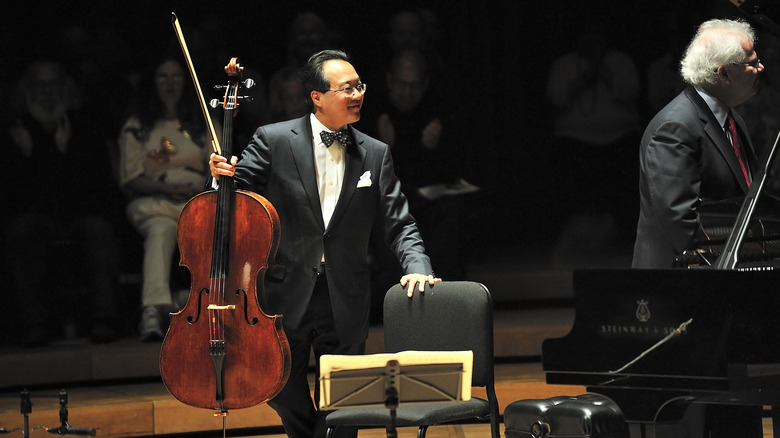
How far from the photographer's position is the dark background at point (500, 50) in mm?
5875

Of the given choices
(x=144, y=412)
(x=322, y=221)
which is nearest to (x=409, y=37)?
(x=144, y=412)

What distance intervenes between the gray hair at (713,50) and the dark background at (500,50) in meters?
2.92

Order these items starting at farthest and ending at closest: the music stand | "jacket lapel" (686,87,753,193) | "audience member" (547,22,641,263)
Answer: "audience member" (547,22,641,263)
"jacket lapel" (686,87,753,193)
the music stand

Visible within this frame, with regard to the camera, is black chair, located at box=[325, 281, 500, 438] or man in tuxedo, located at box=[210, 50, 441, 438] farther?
man in tuxedo, located at box=[210, 50, 441, 438]

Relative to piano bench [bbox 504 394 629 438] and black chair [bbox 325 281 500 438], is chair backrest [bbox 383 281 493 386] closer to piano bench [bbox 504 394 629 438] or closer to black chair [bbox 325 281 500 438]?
black chair [bbox 325 281 500 438]

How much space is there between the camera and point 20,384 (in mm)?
4773

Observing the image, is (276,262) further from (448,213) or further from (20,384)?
(448,213)

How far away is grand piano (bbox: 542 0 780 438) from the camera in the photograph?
7.60 ft

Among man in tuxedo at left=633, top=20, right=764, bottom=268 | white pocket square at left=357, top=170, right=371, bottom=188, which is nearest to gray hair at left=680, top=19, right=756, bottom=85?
man in tuxedo at left=633, top=20, right=764, bottom=268

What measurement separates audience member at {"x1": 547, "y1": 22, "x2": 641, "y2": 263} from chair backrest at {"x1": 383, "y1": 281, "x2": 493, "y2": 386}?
3015 millimetres

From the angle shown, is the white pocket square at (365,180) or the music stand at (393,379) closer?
the music stand at (393,379)

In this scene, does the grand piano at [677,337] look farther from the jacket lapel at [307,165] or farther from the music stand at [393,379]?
the jacket lapel at [307,165]

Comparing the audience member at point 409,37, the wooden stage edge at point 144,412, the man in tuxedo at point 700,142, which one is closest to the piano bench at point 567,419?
the man in tuxedo at point 700,142

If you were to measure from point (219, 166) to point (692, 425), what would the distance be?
1579 millimetres
